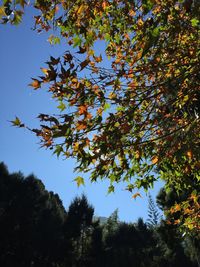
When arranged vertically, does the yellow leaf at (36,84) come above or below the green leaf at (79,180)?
above

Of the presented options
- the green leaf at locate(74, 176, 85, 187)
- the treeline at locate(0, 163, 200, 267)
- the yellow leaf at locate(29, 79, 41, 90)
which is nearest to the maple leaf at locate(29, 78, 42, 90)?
the yellow leaf at locate(29, 79, 41, 90)

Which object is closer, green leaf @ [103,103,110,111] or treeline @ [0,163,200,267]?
green leaf @ [103,103,110,111]

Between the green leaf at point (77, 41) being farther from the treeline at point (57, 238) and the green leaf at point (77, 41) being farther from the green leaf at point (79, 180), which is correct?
the treeline at point (57, 238)

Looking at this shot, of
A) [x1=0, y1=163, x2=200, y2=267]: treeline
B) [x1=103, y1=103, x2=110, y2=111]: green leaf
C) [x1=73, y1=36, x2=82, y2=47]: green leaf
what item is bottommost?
[x1=103, y1=103, x2=110, y2=111]: green leaf

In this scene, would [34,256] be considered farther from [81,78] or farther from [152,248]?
[81,78]

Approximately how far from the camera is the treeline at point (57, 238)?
32.9 m

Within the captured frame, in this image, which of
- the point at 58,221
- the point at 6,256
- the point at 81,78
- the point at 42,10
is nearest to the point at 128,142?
the point at 81,78

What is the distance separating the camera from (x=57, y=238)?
36562 millimetres

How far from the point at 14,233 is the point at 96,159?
3088 centimetres

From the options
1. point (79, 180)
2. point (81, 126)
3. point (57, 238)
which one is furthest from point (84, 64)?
point (57, 238)

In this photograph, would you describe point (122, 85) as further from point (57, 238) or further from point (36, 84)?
point (57, 238)

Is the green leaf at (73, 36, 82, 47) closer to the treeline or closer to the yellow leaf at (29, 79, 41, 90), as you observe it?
the yellow leaf at (29, 79, 41, 90)

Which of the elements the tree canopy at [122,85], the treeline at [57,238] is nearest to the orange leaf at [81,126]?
the tree canopy at [122,85]

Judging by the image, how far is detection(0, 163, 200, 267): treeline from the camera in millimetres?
32906
